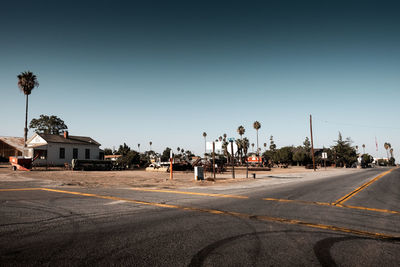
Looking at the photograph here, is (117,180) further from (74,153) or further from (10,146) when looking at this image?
(10,146)

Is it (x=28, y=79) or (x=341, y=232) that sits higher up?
(x=28, y=79)

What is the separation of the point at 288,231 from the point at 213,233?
4.94 ft

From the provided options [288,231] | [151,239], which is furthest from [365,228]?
[151,239]

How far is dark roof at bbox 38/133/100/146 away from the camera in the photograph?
41625mm

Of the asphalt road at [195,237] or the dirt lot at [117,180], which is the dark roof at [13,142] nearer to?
the dirt lot at [117,180]

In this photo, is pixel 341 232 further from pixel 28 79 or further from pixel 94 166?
pixel 28 79

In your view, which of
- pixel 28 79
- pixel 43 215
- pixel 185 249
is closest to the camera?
pixel 185 249

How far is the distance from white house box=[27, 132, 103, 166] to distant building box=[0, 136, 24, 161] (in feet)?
15.9

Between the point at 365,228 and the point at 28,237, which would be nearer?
the point at 28,237

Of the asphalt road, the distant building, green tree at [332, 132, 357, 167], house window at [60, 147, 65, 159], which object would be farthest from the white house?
green tree at [332, 132, 357, 167]

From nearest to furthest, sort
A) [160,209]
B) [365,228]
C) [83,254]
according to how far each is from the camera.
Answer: [83,254] < [365,228] < [160,209]

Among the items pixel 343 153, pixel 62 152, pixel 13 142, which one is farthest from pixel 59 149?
pixel 343 153

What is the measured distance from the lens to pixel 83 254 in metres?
3.42

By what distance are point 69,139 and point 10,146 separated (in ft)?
47.5
